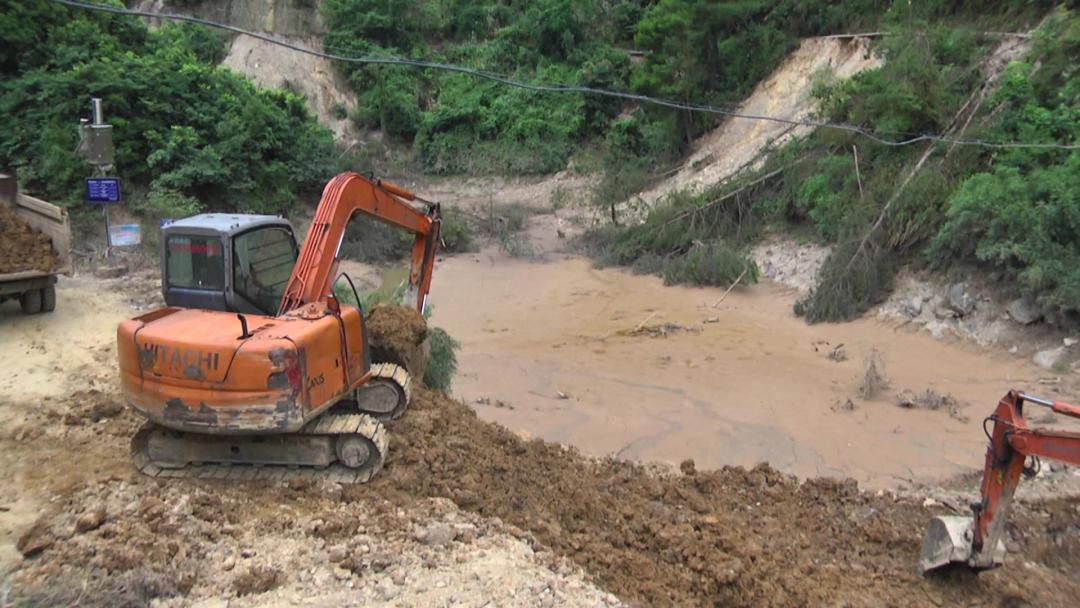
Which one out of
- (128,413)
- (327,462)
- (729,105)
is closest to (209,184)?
(128,413)

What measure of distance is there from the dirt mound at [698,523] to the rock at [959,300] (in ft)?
24.7

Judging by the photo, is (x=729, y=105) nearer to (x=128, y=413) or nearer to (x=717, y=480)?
(x=717, y=480)

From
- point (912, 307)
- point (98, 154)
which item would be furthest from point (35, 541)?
point (912, 307)

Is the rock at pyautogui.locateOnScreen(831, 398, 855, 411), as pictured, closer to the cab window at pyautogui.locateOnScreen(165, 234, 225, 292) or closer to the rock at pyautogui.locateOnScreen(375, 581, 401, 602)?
the rock at pyautogui.locateOnScreen(375, 581, 401, 602)

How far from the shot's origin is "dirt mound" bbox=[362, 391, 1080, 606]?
5.52 metres

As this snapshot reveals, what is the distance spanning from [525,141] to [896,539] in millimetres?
28226

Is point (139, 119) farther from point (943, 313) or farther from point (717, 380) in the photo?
point (943, 313)

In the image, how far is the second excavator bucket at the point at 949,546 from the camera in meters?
5.47

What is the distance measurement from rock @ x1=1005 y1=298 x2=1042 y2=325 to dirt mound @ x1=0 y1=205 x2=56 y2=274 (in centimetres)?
1405

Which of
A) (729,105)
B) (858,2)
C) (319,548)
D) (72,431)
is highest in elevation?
(858,2)

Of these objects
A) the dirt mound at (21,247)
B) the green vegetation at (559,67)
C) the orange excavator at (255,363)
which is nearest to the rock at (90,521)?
the orange excavator at (255,363)

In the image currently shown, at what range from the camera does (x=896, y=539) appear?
6.49 m

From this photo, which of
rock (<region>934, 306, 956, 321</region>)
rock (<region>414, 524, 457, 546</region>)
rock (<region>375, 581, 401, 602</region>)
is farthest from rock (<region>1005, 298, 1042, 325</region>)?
rock (<region>375, 581, 401, 602</region>)

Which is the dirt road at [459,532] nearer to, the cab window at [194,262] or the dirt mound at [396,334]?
the dirt mound at [396,334]
